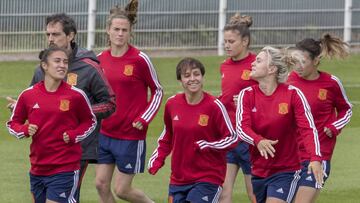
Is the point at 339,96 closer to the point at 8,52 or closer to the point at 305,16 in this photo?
the point at 8,52

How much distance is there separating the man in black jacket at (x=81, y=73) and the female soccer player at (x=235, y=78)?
2.01 meters

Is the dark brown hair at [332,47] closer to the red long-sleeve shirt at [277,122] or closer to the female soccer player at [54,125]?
the red long-sleeve shirt at [277,122]

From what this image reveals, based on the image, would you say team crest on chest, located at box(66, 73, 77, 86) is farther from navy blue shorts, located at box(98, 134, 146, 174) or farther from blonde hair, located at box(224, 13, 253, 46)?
blonde hair, located at box(224, 13, 253, 46)

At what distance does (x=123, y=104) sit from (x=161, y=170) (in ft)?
13.4

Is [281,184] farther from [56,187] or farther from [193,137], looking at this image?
[56,187]

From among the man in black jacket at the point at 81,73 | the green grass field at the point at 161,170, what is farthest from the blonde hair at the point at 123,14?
the green grass field at the point at 161,170

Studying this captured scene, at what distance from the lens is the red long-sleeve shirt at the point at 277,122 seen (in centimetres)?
1130

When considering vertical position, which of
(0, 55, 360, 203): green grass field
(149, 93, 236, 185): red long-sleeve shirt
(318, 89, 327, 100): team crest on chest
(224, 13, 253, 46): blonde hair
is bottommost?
(0, 55, 360, 203): green grass field

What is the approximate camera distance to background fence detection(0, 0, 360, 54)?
27.4 metres

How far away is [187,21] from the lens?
1153 inches

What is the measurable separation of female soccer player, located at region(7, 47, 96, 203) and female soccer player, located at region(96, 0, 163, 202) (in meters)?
1.78

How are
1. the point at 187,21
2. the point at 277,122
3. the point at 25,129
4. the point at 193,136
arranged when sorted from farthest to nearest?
the point at 187,21 < the point at 193,136 < the point at 277,122 < the point at 25,129

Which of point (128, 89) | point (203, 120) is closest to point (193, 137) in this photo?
point (203, 120)

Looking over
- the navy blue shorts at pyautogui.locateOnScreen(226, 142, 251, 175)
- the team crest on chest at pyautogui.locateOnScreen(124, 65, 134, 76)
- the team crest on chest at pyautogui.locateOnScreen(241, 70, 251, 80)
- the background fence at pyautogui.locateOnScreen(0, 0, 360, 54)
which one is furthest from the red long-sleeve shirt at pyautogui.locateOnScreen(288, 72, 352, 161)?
the background fence at pyautogui.locateOnScreen(0, 0, 360, 54)
